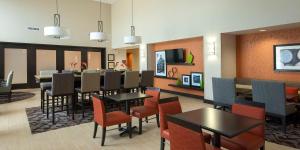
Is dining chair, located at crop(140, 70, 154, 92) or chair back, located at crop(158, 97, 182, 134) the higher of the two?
dining chair, located at crop(140, 70, 154, 92)

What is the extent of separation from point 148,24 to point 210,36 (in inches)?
142

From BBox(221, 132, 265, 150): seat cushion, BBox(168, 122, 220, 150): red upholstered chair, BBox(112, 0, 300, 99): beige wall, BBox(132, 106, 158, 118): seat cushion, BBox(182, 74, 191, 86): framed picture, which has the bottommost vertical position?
BBox(221, 132, 265, 150): seat cushion

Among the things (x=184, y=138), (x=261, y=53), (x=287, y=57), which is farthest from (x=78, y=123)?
(x=287, y=57)

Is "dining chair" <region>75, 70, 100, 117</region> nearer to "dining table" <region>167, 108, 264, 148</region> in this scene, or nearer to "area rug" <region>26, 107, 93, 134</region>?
"area rug" <region>26, 107, 93, 134</region>

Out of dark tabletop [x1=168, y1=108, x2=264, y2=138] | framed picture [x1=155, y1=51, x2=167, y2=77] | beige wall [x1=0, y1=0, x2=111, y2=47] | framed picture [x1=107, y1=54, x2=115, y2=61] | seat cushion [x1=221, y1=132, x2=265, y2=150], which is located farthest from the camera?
framed picture [x1=107, y1=54, x2=115, y2=61]

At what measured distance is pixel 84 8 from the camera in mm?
11742

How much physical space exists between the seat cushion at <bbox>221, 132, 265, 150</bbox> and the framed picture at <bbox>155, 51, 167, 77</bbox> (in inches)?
262

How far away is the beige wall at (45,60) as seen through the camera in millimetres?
10672

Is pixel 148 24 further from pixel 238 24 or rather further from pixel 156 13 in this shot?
pixel 238 24

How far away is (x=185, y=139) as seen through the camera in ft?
6.68

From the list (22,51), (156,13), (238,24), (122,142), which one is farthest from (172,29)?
(22,51)

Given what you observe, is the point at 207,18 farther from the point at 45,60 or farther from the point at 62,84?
the point at 45,60

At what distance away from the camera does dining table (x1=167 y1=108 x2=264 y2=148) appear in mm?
2046

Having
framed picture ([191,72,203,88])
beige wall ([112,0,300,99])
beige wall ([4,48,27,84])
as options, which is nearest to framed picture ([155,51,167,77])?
beige wall ([112,0,300,99])
